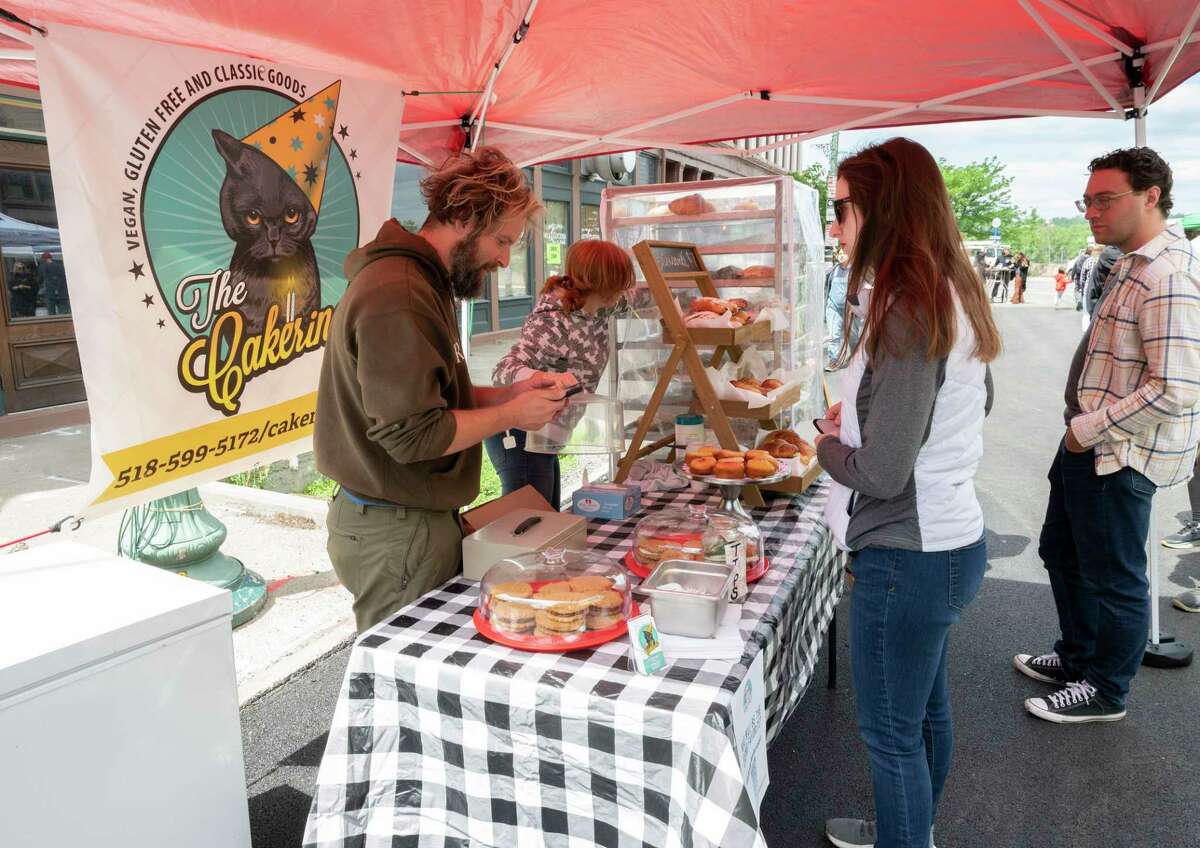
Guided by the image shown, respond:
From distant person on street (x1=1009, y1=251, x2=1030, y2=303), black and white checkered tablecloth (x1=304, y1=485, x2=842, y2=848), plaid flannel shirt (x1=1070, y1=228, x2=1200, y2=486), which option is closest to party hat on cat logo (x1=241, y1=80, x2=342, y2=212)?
black and white checkered tablecloth (x1=304, y1=485, x2=842, y2=848)

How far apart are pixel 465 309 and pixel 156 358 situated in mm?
2173

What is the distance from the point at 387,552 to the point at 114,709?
0.67 metres

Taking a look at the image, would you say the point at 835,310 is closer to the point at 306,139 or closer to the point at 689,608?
the point at 306,139

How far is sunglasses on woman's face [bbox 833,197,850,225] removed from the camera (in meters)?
A: 1.83

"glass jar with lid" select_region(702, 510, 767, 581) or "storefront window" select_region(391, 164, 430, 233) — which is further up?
"storefront window" select_region(391, 164, 430, 233)

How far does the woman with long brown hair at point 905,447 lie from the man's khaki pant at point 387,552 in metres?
1.02

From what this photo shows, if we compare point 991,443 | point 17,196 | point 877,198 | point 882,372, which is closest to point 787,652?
point 882,372

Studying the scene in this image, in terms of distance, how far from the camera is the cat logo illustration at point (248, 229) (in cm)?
282

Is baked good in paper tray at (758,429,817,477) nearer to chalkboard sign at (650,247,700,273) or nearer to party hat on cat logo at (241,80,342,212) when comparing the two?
chalkboard sign at (650,247,700,273)

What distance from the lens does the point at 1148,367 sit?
2.75 meters

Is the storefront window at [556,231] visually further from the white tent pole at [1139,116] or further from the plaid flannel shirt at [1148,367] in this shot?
the plaid flannel shirt at [1148,367]

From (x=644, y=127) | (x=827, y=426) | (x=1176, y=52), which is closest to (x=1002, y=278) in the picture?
(x=644, y=127)

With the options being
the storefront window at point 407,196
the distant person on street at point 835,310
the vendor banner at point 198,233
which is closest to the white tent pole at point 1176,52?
the vendor banner at point 198,233

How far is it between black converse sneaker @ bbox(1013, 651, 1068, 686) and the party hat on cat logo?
385cm
